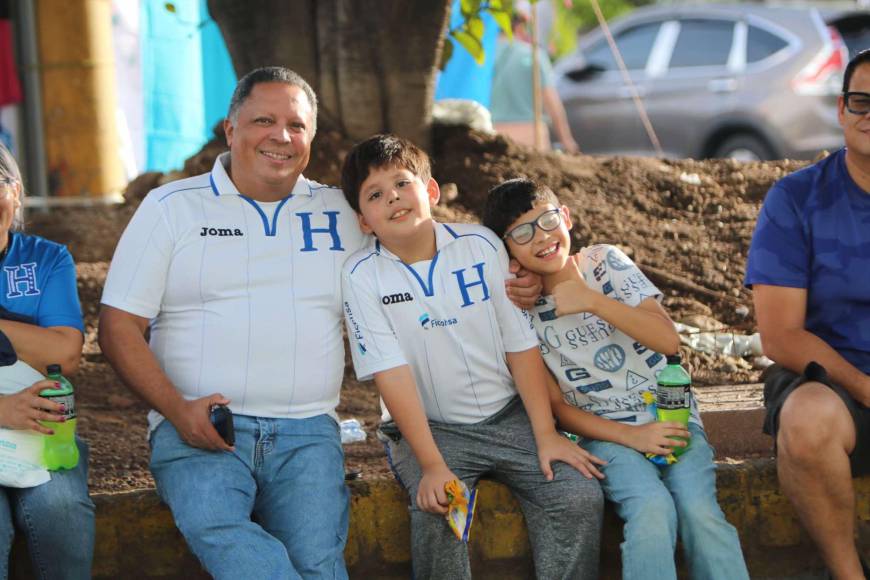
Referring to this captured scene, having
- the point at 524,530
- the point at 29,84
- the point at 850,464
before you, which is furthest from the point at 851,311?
the point at 29,84

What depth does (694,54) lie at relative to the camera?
42.5ft

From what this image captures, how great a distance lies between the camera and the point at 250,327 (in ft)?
12.9

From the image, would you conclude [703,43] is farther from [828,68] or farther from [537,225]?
[537,225]

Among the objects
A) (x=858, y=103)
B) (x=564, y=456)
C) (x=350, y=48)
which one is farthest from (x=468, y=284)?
(x=350, y=48)

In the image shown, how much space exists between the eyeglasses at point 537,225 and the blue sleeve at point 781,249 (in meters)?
0.66

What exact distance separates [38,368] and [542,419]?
5.03ft

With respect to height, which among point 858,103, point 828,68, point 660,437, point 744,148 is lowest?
point 660,437

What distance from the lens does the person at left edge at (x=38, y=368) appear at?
364 centimetres

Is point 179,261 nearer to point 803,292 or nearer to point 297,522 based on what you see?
point 297,522

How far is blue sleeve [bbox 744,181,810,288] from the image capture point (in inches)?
161

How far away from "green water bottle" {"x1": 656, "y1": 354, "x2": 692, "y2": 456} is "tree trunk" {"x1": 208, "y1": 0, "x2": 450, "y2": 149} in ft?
10.2

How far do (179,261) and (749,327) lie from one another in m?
3.03

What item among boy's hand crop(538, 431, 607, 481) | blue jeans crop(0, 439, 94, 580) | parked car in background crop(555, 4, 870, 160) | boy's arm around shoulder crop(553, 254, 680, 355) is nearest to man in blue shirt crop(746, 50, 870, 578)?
boy's arm around shoulder crop(553, 254, 680, 355)

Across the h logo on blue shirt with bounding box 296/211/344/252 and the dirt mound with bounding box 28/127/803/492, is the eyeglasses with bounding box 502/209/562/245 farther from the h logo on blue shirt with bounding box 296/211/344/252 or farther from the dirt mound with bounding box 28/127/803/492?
the dirt mound with bounding box 28/127/803/492
